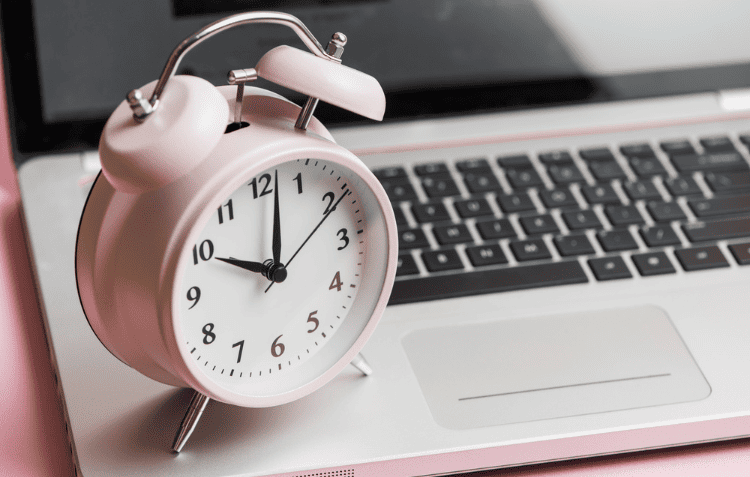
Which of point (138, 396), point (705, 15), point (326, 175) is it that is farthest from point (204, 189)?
point (705, 15)

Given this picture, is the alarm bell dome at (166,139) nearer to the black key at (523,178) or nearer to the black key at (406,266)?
the black key at (406,266)

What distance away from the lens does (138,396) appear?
17.2 inches

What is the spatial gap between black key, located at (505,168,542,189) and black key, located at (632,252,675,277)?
0.38 ft

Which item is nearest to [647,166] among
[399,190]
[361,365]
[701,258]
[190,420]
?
[701,258]

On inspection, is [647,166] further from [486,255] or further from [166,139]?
[166,139]

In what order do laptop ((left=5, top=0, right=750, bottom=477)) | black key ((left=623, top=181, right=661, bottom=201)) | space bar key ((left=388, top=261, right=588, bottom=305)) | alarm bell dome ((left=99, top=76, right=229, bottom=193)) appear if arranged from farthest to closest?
black key ((left=623, top=181, right=661, bottom=201))
space bar key ((left=388, top=261, right=588, bottom=305))
laptop ((left=5, top=0, right=750, bottom=477))
alarm bell dome ((left=99, top=76, right=229, bottom=193))

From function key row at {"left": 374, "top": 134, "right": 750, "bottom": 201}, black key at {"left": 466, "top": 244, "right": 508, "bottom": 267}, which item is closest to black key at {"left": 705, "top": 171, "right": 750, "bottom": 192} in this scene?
function key row at {"left": 374, "top": 134, "right": 750, "bottom": 201}

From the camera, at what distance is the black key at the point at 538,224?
0.59 metres

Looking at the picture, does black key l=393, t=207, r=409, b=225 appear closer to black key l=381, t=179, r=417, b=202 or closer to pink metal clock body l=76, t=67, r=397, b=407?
black key l=381, t=179, r=417, b=202

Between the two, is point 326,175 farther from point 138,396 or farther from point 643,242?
point 643,242

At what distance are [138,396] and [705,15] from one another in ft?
2.06

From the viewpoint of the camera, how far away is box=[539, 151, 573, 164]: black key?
0.67 metres

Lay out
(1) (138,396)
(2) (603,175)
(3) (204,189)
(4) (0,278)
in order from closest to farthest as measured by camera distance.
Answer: (3) (204,189) < (1) (138,396) < (4) (0,278) < (2) (603,175)

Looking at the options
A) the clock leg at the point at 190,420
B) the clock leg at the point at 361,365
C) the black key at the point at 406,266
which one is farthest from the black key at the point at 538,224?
the clock leg at the point at 190,420
